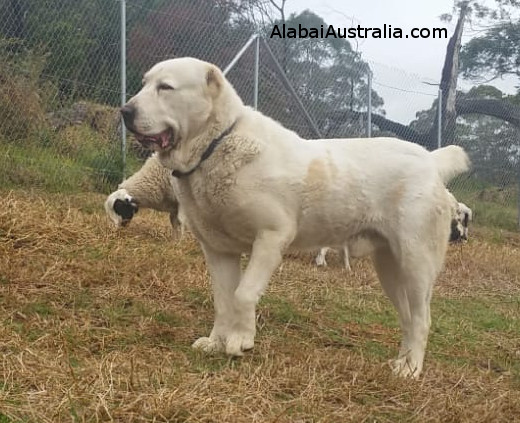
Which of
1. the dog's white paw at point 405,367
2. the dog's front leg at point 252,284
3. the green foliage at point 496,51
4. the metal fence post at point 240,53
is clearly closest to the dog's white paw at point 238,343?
the dog's front leg at point 252,284

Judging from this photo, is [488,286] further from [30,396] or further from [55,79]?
[30,396]

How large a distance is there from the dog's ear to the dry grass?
1232mm

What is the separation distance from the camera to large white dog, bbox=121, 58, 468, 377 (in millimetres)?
3430

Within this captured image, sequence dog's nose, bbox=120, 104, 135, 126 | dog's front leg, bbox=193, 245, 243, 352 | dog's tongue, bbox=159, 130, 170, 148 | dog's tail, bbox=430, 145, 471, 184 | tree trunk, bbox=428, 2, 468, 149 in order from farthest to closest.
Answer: tree trunk, bbox=428, 2, 468, 149
dog's tail, bbox=430, 145, 471, 184
dog's front leg, bbox=193, 245, 243, 352
dog's tongue, bbox=159, 130, 170, 148
dog's nose, bbox=120, 104, 135, 126

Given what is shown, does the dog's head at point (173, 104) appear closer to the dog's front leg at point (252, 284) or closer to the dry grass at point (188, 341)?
the dog's front leg at point (252, 284)

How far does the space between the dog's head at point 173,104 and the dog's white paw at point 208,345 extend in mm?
935

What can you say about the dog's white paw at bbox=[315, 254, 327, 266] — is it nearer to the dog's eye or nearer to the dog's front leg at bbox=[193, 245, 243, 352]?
the dog's front leg at bbox=[193, 245, 243, 352]

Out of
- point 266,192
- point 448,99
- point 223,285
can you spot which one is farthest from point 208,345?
point 448,99

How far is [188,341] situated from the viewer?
3.72 metres

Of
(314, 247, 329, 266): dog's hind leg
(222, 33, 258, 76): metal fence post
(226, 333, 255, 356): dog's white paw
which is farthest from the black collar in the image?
(222, 33, 258, 76): metal fence post

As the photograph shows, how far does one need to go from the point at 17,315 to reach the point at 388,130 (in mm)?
8062

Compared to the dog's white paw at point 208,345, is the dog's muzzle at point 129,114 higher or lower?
higher

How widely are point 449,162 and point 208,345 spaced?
5.52 feet

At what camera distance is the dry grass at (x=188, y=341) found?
2.47 meters
